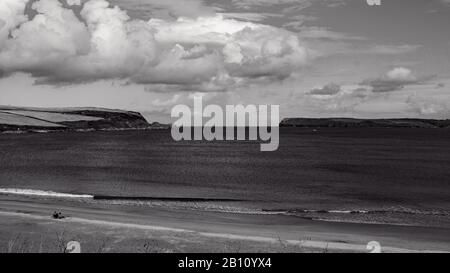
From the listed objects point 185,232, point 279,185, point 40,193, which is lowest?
point 185,232

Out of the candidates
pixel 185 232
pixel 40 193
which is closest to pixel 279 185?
pixel 40 193

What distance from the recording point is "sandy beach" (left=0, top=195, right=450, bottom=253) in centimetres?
2283

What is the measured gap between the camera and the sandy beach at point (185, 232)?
2283cm

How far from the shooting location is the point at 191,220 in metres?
33.9

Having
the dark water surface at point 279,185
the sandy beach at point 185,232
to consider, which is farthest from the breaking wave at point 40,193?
the sandy beach at point 185,232

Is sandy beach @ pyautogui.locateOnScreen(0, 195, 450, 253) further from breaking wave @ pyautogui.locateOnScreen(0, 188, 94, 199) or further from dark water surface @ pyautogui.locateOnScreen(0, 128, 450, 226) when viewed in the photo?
breaking wave @ pyautogui.locateOnScreen(0, 188, 94, 199)

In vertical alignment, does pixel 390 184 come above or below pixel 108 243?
above

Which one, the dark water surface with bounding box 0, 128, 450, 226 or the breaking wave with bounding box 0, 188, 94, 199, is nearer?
the dark water surface with bounding box 0, 128, 450, 226

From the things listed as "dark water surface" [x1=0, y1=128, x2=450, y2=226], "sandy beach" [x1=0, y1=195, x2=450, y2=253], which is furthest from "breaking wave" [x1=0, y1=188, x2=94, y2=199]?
"sandy beach" [x1=0, y1=195, x2=450, y2=253]

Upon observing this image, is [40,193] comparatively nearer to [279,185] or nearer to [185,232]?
[185,232]

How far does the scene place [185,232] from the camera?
2731 centimetres

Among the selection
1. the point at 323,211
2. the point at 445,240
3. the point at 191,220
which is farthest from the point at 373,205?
the point at 191,220

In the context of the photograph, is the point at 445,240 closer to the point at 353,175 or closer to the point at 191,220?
the point at 191,220
